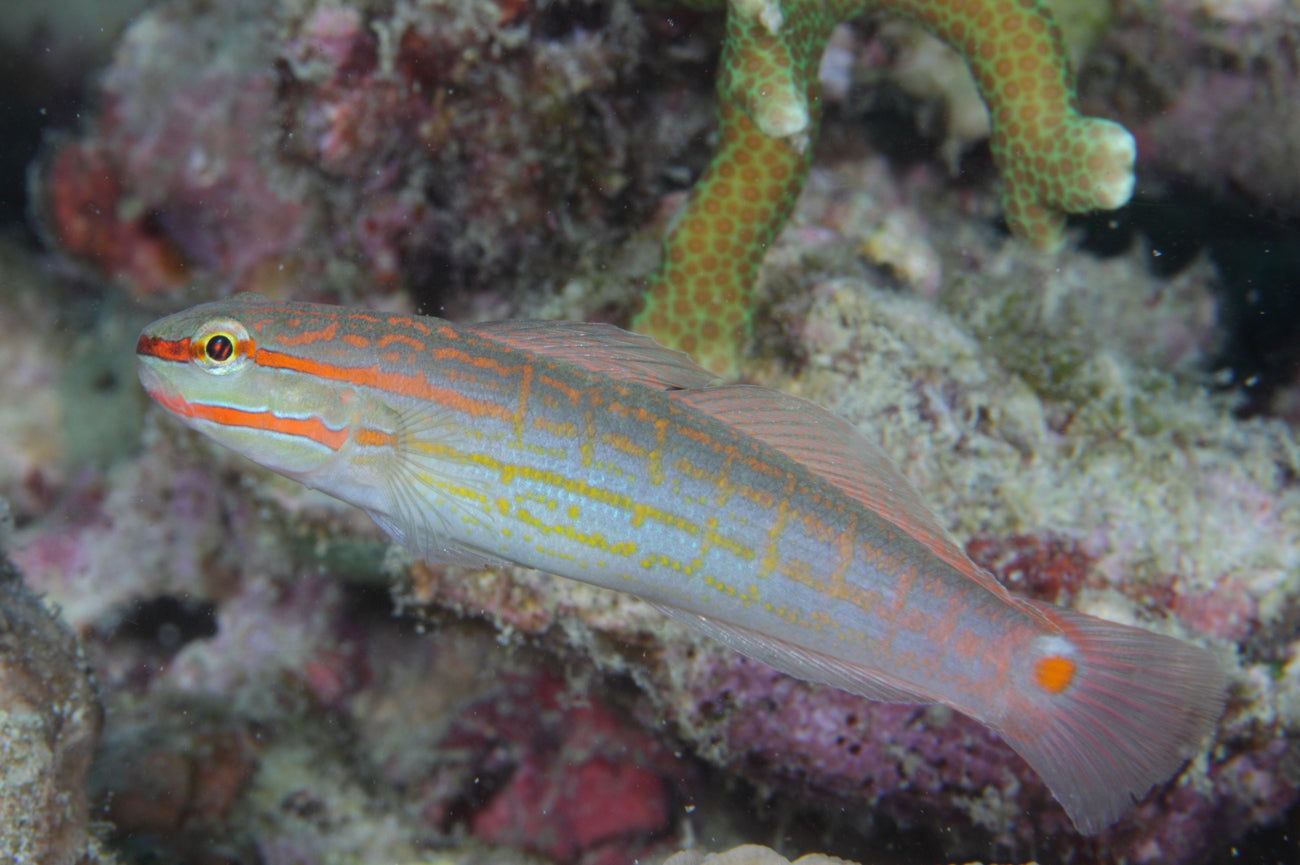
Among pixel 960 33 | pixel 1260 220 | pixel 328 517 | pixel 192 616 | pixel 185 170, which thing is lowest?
pixel 192 616

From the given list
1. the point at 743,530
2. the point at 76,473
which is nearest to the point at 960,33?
the point at 743,530

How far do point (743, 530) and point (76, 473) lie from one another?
6.37 meters

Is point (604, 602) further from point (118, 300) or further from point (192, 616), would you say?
point (118, 300)

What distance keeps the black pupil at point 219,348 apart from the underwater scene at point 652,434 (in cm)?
1

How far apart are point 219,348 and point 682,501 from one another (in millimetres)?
1718

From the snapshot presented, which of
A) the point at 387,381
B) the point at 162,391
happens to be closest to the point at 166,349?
the point at 162,391

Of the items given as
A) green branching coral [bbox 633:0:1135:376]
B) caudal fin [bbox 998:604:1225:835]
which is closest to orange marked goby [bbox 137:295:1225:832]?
caudal fin [bbox 998:604:1225:835]

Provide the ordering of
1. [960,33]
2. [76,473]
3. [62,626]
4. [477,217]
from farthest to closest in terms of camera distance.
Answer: [76,473], [477,217], [960,33], [62,626]

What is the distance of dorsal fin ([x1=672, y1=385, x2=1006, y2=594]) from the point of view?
257 centimetres

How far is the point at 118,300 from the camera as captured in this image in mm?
6121

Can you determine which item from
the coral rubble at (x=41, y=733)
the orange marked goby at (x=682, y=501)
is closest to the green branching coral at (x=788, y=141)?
the orange marked goby at (x=682, y=501)

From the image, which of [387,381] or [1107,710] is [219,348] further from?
[1107,710]

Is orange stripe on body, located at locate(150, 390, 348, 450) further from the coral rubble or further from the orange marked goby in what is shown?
the coral rubble

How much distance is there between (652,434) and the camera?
8.36 ft
